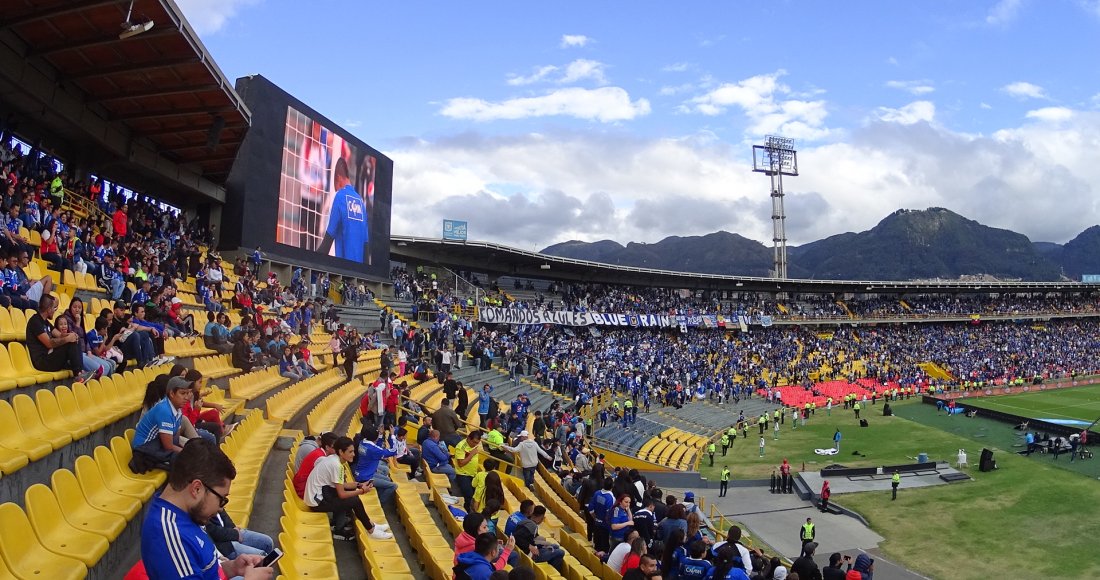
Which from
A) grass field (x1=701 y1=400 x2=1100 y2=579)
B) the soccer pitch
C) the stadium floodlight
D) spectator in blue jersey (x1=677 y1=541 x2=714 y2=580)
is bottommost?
grass field (x1=701 y1=400 x2=1100 y2=579)

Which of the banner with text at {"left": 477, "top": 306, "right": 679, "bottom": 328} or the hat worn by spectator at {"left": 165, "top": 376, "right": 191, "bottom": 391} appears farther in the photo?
the banner with text at {"left": 477, "top": 306, "right": 679, "bottom": 328}

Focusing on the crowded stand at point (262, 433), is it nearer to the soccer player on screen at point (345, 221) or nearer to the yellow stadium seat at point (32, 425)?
the yellow stadium seat at point (32, 425)

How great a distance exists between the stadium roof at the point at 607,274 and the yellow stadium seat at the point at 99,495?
101 ft

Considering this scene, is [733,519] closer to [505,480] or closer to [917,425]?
[505,480]

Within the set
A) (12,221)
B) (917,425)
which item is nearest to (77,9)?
(12,221)

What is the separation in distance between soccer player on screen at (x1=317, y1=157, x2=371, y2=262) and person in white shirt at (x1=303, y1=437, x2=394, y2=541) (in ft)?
70.2

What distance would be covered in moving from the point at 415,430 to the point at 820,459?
714 inches

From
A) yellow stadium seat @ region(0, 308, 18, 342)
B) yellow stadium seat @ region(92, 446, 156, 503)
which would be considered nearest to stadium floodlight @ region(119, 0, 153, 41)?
yellow stadium seat @ region(0, 308, 18, 342)

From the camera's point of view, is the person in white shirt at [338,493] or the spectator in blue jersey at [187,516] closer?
the spectator in blue jersey at [187,516]

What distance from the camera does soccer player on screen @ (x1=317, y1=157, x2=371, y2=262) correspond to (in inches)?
1069

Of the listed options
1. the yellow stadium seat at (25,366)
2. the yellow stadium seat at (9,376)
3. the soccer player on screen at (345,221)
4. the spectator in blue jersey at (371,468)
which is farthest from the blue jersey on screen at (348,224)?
the yellow stadium seat at (9,376)

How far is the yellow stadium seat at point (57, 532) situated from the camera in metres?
3.50

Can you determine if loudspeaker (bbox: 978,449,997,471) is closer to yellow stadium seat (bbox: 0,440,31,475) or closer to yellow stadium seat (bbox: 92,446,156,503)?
yellow stadium seat (bbox: 92,446,156,503)

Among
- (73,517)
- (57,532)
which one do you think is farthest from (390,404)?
(57,532)
